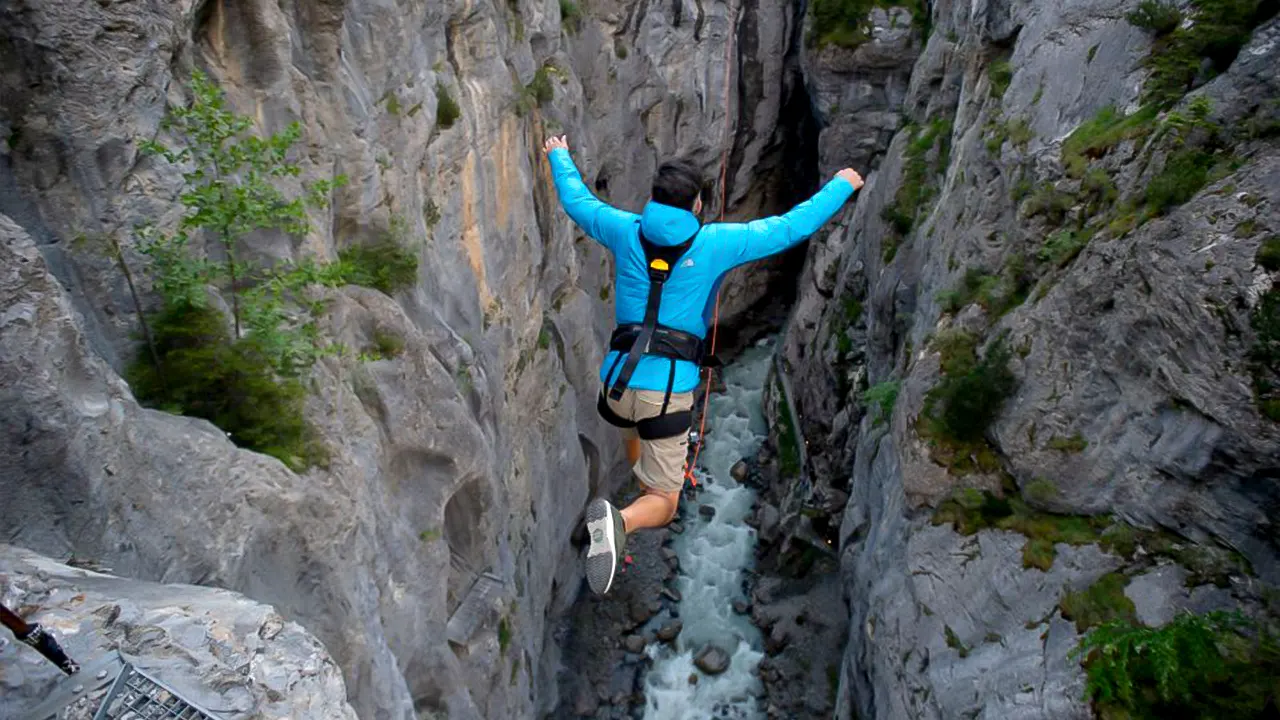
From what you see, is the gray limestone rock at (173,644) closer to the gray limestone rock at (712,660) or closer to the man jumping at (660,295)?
the man jumping at (660,295)

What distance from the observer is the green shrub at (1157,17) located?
8500 mm

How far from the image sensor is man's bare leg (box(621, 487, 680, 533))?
24.2ft

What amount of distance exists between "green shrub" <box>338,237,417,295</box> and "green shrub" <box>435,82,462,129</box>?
2.74m

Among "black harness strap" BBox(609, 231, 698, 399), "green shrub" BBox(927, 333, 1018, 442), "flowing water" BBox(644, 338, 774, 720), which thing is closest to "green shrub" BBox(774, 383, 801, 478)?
"flowing water" BBox(644, 338, 774, 720)

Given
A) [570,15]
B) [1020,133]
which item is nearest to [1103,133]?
[1020,133]

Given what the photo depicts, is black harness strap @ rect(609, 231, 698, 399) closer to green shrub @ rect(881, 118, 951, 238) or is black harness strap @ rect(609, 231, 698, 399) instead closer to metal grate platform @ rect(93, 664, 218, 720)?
metal grate platform @ rect(93, 664, 218, 720)

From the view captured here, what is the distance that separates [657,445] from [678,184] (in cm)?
259

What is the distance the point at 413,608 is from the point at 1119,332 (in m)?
7.96

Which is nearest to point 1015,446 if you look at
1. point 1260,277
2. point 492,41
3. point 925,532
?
point 925,532

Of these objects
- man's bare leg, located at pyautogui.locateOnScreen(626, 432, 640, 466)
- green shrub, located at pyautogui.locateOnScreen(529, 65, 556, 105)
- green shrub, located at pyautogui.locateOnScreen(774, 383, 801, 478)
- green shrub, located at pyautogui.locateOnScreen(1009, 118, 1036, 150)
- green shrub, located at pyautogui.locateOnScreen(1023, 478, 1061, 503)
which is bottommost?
green shrub, located at pyautogui.locateOnScreen(774, 383, 801, 478)

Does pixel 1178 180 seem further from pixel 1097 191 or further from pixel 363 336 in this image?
pixel 363 336

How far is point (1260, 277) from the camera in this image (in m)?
6.36

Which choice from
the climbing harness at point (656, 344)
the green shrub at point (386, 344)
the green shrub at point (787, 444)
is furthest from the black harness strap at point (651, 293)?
the green shrub at point (787, 444)

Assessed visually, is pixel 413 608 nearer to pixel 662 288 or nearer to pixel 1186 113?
pixel 662 288
